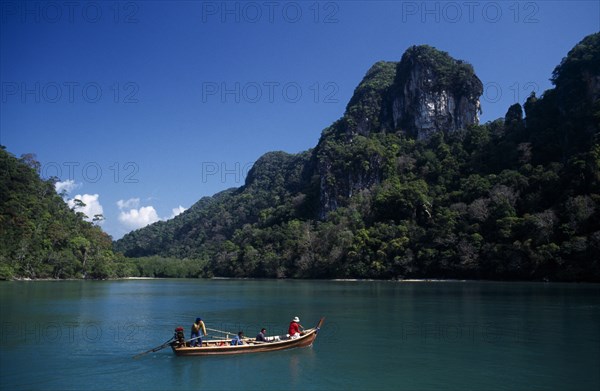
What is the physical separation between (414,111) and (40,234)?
316 ft

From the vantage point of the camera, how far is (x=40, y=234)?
93000 millimetres

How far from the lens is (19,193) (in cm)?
9675

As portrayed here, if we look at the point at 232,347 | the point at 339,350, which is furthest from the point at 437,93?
the point at 232,347

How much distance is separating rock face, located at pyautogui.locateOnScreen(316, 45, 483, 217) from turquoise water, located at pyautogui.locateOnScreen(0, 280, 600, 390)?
86409 millimetres

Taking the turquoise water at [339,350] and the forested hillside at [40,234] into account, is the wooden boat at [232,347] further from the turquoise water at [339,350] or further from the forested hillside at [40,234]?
the forested hillside at [40,234]

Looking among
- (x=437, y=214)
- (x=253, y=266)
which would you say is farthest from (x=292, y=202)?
(x=437, y=214)

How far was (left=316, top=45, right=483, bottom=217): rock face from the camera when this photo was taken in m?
125

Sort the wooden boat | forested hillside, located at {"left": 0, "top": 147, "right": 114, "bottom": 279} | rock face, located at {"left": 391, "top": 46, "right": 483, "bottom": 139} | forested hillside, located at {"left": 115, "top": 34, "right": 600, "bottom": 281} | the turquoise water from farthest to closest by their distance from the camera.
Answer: rock face, located at {"left": 391, "top": 46, "right": 483, "bottom": 139} → forested hillside, located at {"left": 0, "top": 147, "right": 114, "bottom": 279} → forested hillside, located at {"left": 115, "top": 34, "right": 600, "bottom": 281} → the wooden boat → the turquoise water

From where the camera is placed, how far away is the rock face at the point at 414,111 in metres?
125

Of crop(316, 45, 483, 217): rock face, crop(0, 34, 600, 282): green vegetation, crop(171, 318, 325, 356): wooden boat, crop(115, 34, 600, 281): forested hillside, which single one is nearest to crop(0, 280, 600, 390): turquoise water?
crop(171, 318, 325, 356): wooden boat
